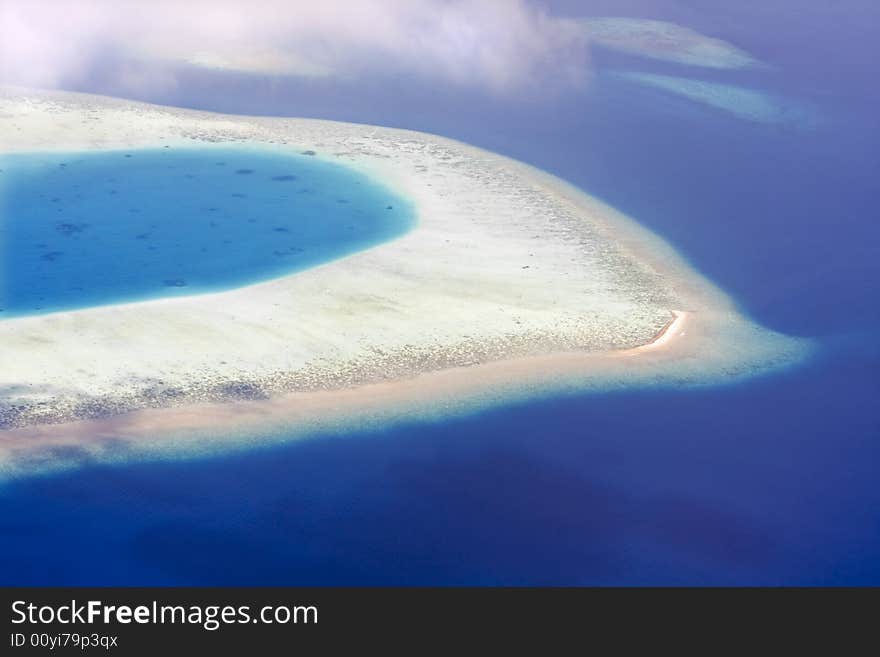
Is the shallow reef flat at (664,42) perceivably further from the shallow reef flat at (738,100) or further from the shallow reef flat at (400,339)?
the shallow reef flat at (400,339)

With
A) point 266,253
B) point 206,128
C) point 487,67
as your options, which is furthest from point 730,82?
point 266,253

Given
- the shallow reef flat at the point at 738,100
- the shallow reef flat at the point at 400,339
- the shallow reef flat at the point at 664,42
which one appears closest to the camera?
the shallow reef flat at the point at 400,339

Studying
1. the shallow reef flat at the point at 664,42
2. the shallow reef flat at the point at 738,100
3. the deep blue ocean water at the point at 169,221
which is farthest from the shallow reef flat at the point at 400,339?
the shallow reef flat at the point at 664,42

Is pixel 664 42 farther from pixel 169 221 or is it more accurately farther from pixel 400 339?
pixel 400 339

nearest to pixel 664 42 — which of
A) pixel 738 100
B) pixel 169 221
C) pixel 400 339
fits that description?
pixel 738 100

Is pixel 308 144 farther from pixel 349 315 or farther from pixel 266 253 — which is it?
pixel 349 315

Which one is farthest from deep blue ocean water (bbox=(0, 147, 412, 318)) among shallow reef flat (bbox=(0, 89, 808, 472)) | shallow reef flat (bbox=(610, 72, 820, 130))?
shallow reef flat (bbox=(610, 72, 820, 130))
